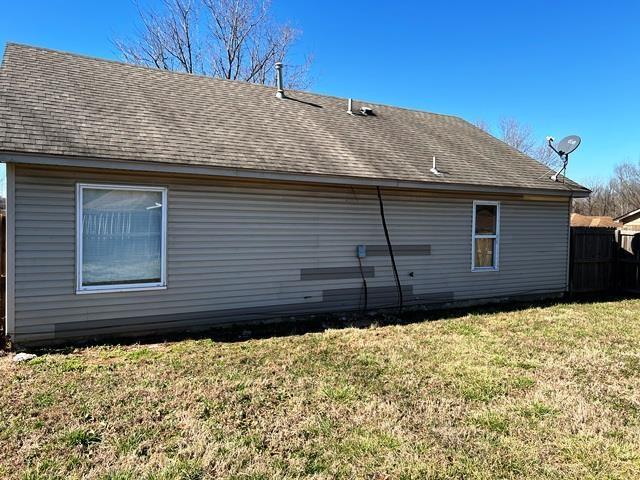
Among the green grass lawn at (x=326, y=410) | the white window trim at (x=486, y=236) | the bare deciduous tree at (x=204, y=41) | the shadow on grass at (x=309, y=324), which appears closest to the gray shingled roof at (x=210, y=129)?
the white window trim at (x=486, y=236)

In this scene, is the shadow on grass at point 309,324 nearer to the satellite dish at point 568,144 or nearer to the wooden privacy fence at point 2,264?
the wooden privacy fence at point 2,264

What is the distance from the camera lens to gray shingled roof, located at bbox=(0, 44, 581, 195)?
586 centimetres

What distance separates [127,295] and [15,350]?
140cm

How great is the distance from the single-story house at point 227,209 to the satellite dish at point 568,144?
835 mm

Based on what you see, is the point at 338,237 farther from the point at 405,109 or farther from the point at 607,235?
the point at 607,235

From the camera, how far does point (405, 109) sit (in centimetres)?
1205

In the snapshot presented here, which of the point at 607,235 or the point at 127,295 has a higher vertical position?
the point at 607,235

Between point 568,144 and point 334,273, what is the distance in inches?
258

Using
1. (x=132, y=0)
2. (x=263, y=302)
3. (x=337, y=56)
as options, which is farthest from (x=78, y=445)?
(x=132, y=0)

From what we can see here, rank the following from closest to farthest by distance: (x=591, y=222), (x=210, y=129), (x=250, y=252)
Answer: (x=250, y=252) < (x=210, y=129) < (x=591, y=222)

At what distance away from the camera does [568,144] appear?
9.93 metres

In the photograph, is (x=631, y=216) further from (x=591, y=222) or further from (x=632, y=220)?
(x=591, y=222)

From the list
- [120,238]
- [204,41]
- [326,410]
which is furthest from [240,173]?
[204,41]

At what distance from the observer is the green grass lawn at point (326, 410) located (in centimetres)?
290
